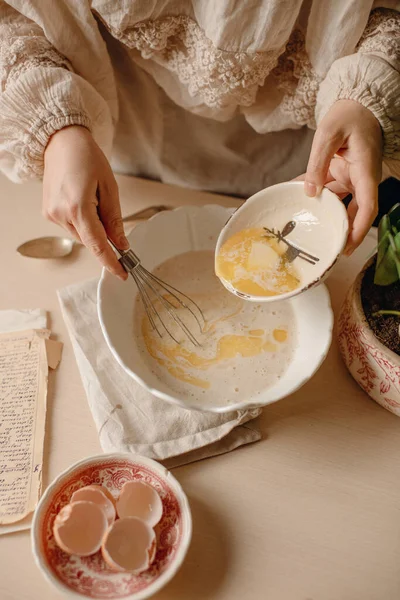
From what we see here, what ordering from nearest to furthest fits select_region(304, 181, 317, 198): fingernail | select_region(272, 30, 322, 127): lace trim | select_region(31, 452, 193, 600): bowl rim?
1. select_region(31, 452, 193, 600): bowl rim
2. select_region(304, 181, 317, 198): fingernail
3. select_region(272, 30, 322, 127): lace trim

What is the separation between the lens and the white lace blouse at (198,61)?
0.61 m

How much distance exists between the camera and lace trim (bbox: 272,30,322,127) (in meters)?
0.69

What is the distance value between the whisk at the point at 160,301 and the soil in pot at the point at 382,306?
22 centimetres

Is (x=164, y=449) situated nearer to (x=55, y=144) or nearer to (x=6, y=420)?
(x=6, y=420)

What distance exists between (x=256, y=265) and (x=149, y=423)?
0.76ft

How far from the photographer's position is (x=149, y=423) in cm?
61

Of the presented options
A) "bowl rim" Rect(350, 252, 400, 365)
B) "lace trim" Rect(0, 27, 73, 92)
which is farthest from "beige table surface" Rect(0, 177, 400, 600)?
"lace trim" Rect(0, 27, 73, 92)

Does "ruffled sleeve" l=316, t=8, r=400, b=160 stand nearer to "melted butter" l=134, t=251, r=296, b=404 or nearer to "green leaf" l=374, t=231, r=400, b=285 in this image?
"green leaf" l=374, t=231, r=400, b=285

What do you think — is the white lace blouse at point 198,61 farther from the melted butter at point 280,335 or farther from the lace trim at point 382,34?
the melted butter at point 280,335

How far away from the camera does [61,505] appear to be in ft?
1.76

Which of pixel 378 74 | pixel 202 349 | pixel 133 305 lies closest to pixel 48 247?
pixel 133 305

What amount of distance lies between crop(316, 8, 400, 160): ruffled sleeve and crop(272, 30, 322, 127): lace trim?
0.07 metres

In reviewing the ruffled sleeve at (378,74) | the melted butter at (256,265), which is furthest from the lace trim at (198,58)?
the melted butter at (256,265)

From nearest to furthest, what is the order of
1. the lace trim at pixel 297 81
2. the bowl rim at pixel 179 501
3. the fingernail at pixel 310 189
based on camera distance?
the bowl rim at pixel 179 501 < the fingernail at pixel 310 189 < the lace trim at pixel 297 81
